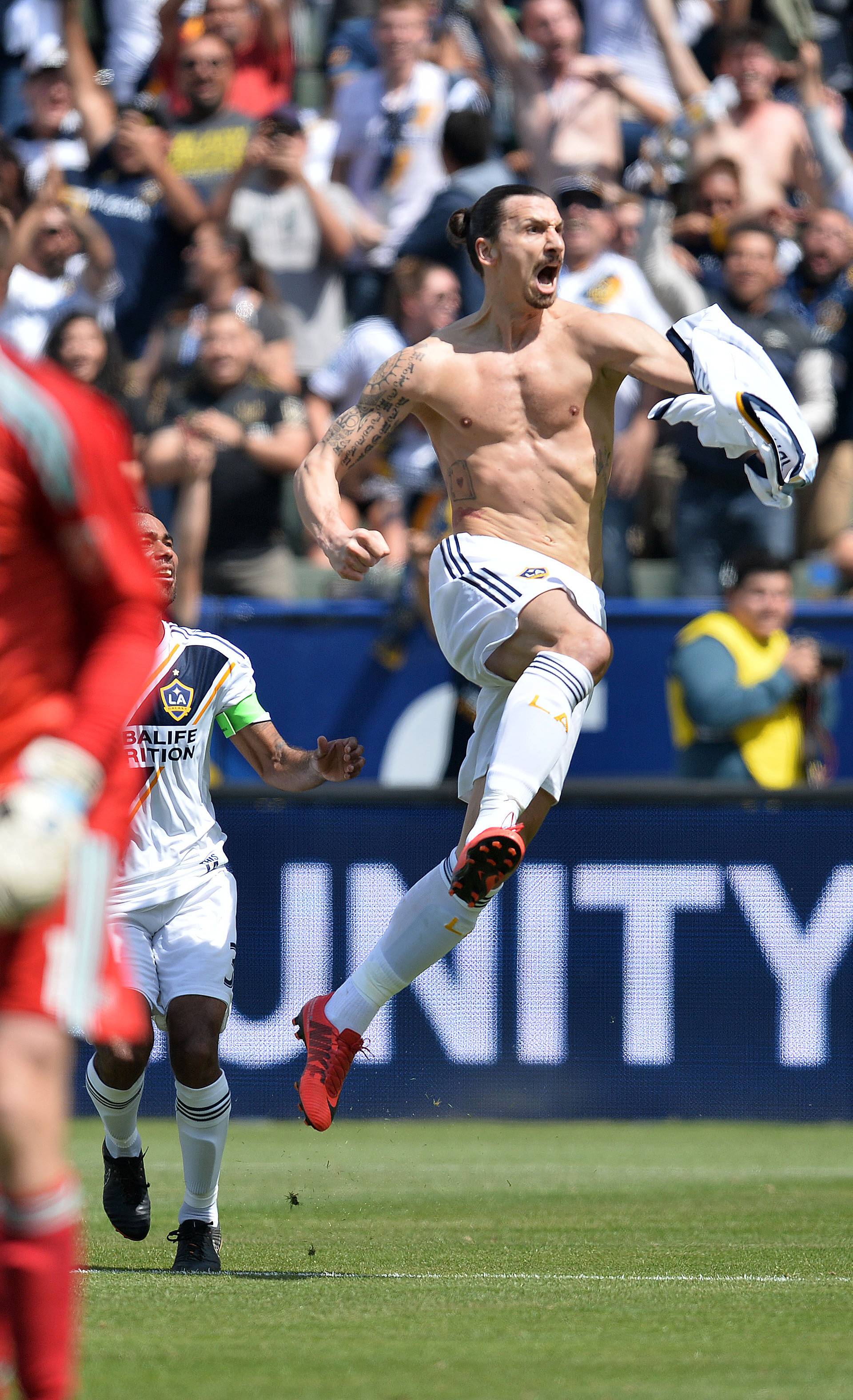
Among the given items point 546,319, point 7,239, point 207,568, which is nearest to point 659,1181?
point 546,319

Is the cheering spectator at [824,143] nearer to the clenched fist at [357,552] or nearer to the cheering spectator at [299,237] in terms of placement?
the cheering spectator at [299,237]

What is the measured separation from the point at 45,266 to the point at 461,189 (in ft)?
8.61

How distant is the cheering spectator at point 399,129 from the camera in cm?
1255

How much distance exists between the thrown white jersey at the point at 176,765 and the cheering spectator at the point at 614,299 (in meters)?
4.64

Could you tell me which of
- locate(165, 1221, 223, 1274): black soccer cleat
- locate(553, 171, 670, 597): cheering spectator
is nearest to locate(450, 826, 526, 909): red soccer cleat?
locate(165, 1221, 223, 1274): black soccer cleat

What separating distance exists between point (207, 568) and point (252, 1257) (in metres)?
5.49

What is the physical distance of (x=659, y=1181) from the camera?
7.98m

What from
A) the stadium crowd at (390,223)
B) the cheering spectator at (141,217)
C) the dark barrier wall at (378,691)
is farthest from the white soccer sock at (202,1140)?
the cheering spectator at (141,217)

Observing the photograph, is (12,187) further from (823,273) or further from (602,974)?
(602,974)

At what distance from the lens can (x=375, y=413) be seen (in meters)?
6.57

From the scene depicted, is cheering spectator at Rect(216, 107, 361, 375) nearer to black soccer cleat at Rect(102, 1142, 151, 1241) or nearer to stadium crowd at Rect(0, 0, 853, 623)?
stadium crowd at Rect(0, 0, 853, 623)

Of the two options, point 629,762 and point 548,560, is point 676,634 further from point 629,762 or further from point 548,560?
point 548,560

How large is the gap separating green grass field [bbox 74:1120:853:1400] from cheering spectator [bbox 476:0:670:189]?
6.03 meters

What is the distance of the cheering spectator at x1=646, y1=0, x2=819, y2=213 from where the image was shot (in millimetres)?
12477
